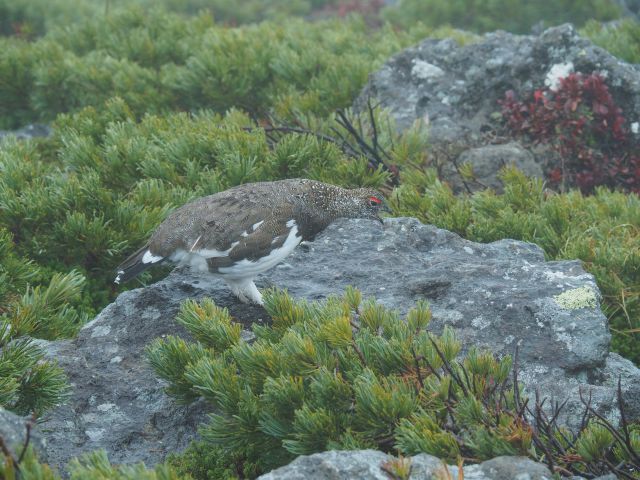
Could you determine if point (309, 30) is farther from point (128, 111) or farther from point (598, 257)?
point (598, 257)

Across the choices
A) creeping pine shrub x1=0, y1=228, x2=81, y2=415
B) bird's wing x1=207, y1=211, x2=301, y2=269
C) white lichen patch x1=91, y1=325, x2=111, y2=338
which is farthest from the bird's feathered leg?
creeping pine shrub x1=0, y1=228, x2=81, y2=415

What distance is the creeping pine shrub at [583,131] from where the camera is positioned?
6180 millimetres

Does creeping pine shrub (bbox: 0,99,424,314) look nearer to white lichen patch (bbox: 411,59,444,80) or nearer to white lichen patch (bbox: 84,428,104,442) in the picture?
white lichen patch (bbox: 411,59,444,80)

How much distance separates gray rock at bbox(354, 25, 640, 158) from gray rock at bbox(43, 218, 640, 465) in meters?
2.48

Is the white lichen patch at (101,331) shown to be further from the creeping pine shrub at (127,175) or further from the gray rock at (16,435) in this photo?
the gray rock at (16,435)

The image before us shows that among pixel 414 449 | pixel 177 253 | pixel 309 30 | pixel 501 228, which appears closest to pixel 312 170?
pixel 501 228

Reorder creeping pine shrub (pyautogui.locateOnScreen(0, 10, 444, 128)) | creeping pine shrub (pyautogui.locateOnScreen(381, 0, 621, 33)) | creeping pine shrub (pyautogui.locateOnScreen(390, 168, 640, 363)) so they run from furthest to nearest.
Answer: creeping pine shrub (pyautogui.locateOnScreen(381, 0, 621, 33)) < creeping pine shrub (pyautogui.locateOnScreen(0, 10, 444, 128)) < creeping pine shrub (pyautogui.locateOnScreen(390, 168, 640, 363))

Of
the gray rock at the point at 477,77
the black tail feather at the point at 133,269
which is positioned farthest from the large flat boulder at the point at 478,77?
the black tail feather at the point at 133,269

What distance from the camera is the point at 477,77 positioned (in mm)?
6637

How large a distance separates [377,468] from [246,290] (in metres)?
1.72

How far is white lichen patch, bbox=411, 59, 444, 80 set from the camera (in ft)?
22.1

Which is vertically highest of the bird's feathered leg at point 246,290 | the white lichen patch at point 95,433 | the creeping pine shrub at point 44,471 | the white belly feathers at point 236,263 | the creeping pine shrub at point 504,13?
the creeping pine shrub at point 44,471

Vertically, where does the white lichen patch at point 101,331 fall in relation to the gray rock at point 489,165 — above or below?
above

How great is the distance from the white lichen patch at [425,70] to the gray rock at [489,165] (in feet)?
3.26
